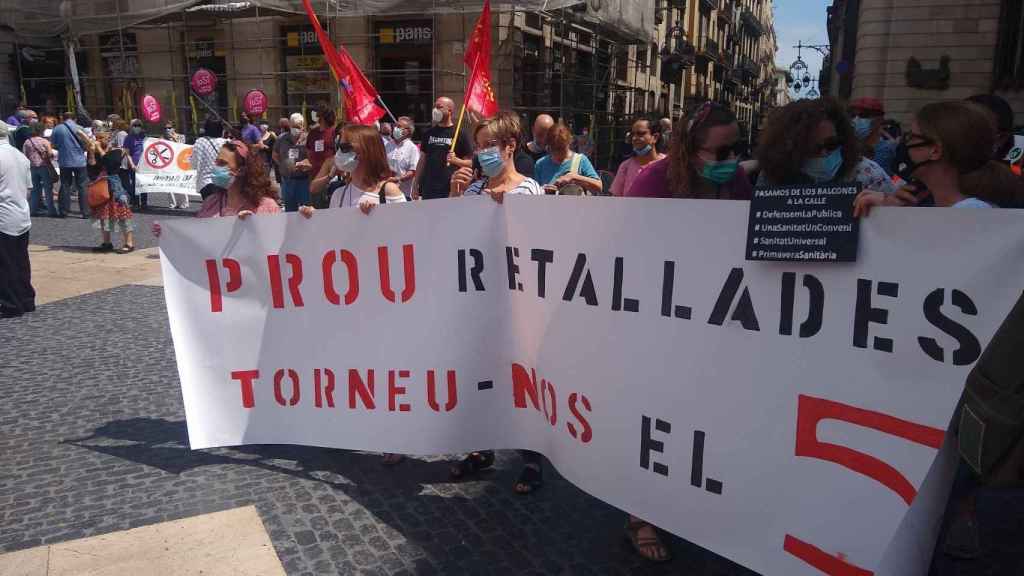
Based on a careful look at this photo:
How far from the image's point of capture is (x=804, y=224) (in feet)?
7.25

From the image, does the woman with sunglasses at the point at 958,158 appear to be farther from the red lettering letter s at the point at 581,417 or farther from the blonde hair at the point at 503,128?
the blonde hair at the point at 503,128

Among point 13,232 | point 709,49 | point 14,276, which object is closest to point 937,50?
point 13,232

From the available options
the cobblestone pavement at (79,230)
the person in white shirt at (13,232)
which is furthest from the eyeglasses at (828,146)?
the cobblestone pavement at (79,230)

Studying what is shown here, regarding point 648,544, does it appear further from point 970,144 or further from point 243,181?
point 243,181

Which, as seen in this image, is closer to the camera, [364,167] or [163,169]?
[364,167]

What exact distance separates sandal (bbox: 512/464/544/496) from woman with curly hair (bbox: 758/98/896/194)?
170 centimetres

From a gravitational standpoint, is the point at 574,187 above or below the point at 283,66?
below

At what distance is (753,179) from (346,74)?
6299mm

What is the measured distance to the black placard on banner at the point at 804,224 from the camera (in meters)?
2.14

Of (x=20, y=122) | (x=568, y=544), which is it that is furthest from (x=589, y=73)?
(x=568, y=544)

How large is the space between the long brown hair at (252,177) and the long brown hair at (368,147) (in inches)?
19.6

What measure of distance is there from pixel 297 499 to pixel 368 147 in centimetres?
175

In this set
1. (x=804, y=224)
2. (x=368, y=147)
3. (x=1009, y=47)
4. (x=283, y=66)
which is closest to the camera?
(x=804, y=224)

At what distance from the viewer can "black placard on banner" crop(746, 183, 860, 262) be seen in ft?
7.01
